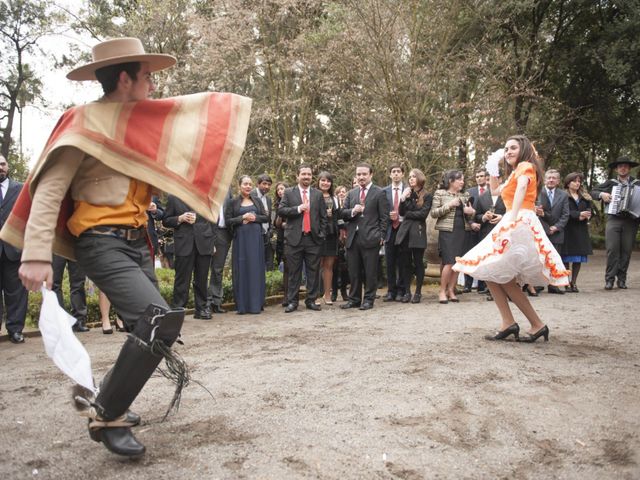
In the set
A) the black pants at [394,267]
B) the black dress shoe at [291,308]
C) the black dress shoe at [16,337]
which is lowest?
the black dress shoe at [16,337]

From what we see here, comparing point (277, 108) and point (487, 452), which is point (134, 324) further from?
point (277, 108)

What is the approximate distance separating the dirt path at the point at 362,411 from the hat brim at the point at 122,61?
219 centimetres

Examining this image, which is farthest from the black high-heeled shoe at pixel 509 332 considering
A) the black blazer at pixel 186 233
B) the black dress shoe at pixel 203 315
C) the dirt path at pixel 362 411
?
the black blazer at pixel 186 233

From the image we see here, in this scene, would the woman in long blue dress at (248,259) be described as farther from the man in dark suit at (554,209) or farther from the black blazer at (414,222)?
the man in dark suit at (554,209)

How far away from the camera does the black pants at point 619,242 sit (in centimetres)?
1140

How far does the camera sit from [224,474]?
3186mm

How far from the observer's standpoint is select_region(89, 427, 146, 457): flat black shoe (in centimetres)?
336

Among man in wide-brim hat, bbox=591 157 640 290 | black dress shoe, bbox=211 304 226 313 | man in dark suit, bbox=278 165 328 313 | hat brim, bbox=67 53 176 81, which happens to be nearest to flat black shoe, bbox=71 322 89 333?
black dress shoe, bbox=211 304 226 313

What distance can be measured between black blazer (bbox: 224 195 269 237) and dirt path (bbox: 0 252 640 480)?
2831 millimetres

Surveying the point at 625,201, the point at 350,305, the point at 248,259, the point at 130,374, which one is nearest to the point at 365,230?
the point at 350,305

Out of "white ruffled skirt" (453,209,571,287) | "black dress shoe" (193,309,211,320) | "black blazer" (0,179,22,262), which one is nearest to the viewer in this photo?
"white ruffled skirt" (453,209,571,287)

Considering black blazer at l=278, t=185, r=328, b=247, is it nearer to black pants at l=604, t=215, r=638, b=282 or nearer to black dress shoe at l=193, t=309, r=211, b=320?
black dress shoe at l=193, t=309, r=211, b=320

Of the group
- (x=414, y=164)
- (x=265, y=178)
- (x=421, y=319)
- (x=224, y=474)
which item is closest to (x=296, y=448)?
(x=224, y=474)

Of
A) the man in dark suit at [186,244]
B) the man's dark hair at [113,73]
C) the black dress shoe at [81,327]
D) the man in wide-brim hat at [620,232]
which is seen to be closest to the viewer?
the man's dark hair at [113,73]
